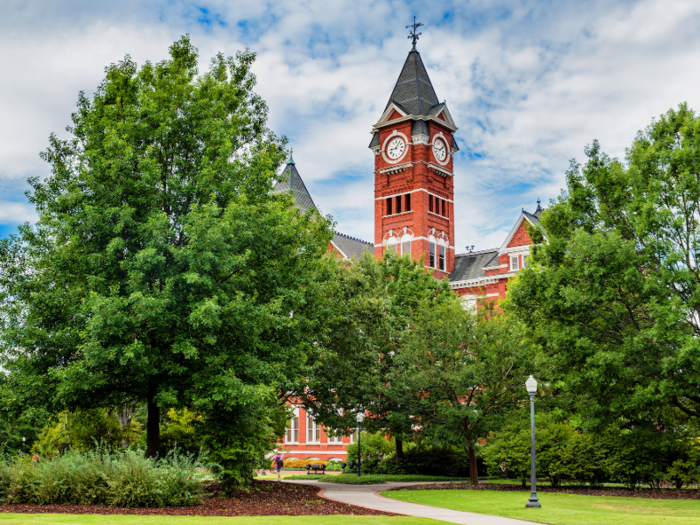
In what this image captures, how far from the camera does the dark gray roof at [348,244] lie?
5726 centimetres

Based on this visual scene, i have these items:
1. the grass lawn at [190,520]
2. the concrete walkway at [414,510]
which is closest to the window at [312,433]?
the concrete walkway at [414,510]

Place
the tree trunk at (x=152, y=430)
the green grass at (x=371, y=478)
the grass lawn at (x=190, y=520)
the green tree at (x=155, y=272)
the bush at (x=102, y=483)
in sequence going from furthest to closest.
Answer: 1. the green grass at (x=371, y=478)
2. the tree trunk at (x=152, y=430)
3. the green tree at (x=155, y=272)
4. the bush at (x=102, y=483)
5. the grass lawn at (x=190, y=520)

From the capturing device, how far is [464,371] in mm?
26156

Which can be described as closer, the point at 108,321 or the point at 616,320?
the point at 108,321

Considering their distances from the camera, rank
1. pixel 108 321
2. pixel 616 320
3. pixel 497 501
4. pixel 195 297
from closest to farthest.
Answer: pixel 108 321, pixel 195 297, pixel 497 501, pixel 616 320

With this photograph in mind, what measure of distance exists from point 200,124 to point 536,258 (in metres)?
13.2

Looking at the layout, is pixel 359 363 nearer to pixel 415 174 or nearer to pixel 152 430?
pixel 152 430

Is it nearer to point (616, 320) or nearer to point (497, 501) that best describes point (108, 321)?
point (497, 501)

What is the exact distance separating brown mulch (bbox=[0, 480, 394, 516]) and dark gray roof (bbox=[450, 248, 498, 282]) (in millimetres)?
36431

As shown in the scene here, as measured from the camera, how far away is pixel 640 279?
2039cm

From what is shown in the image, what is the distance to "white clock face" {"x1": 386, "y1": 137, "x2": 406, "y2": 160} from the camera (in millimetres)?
59219

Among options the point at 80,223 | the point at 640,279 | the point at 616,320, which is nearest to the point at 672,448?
the point at 616,320

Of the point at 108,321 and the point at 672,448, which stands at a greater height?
the point at 108,321

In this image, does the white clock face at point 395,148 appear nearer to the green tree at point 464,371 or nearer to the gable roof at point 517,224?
the gable roof at point 517,224
